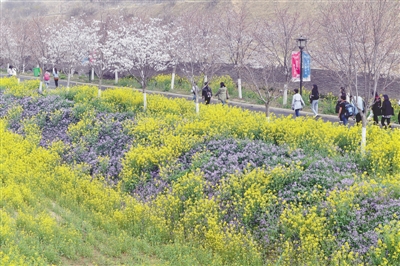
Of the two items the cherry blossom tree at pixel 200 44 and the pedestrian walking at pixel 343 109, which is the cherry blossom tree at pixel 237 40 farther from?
the pedestrian walking at pixel 343 109

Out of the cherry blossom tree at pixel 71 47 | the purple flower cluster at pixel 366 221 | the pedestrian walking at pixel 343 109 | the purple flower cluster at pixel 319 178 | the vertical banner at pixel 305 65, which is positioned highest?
the cherry blossom tree at pixel 71 47

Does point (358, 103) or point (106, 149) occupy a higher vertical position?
point (358, 103)

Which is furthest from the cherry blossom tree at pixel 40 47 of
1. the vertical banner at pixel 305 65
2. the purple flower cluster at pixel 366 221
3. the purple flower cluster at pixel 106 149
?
the purple flower cluster at pixel 366 221

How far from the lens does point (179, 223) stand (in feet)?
33.1

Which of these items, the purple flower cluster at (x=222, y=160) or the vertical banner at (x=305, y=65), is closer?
the purple flower cluster at (x=222, y=160)

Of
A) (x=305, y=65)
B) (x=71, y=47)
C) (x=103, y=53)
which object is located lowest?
(x=305, y=65)

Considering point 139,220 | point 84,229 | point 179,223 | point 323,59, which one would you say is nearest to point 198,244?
point 179,223

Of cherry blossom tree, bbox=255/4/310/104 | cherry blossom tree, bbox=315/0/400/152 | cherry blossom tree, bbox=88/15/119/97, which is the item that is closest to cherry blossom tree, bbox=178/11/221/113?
cherry blossom tree, bbox=255/4/310/104

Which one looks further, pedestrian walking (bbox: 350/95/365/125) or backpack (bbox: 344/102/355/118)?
backpack (bbox: 344/102/355/118)

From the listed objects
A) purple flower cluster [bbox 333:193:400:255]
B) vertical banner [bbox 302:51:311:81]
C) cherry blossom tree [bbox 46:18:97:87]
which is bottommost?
purple flower cluster [bbox 333:193:400:255]

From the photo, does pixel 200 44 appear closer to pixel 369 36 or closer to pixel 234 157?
pixel 369 36

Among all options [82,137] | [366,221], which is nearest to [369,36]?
[366,221]

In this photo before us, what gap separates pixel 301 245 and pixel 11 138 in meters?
12.6

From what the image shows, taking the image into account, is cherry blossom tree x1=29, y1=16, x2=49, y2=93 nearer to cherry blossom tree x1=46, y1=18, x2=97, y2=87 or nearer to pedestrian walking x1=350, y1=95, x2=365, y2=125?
cherry blossom tree x1=46, y1=18, x2=97, y2=87
